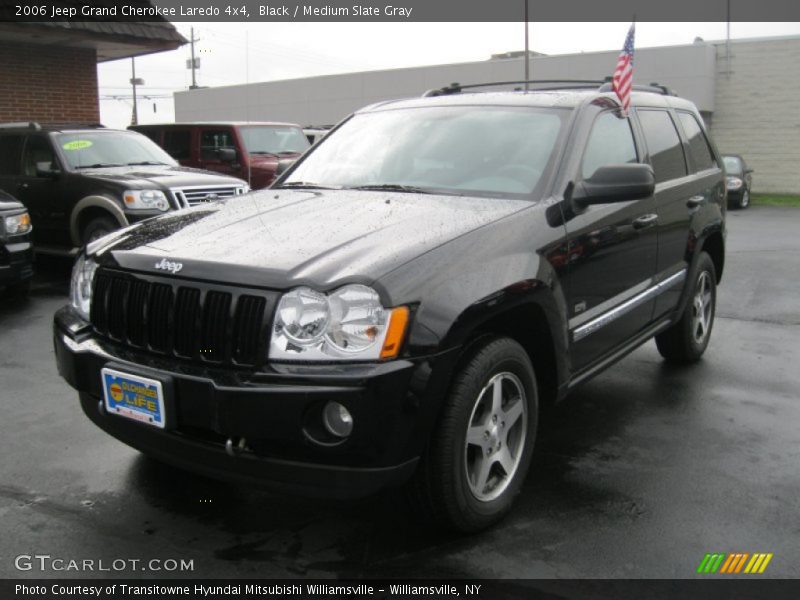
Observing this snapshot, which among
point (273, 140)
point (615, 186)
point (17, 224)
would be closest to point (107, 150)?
point (17, 224)

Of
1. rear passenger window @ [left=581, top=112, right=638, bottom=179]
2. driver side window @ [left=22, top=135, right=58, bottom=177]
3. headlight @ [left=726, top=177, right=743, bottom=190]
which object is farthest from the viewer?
headlight @ [left=726, top=177, right=743, bottom=190]

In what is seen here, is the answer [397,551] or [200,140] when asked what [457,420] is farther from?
[200,140]

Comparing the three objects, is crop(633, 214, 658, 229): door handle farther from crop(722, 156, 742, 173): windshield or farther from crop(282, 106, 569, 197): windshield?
crop(722, 156, 742, 173): windshield

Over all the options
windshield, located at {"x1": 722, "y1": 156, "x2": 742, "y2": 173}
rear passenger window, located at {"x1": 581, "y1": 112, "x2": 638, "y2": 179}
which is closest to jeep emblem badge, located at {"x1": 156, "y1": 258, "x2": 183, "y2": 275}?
rear passenger window, located at {"x1": 581, "y1": 112, "x2": 638, "y2": 179}

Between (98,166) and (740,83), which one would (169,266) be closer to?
(98,166)

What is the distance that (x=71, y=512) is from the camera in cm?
346

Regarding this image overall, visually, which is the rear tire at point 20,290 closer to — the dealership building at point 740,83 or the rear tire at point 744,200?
the rear tire at point 744,200

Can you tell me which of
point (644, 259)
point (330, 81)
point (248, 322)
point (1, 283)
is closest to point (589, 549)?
point (248, 322)

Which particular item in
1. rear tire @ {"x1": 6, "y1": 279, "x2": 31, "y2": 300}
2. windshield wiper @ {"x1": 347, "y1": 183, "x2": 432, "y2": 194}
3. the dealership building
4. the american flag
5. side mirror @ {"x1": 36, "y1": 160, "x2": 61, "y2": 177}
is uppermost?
the dealership building

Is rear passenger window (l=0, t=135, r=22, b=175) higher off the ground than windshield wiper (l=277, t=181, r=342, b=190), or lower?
higher

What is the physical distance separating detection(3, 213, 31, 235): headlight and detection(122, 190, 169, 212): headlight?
3.94 ft

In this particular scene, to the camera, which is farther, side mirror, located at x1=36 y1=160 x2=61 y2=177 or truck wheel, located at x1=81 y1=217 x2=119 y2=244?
side mirror, located at x1=36 y1=160 x2=61 y2=177

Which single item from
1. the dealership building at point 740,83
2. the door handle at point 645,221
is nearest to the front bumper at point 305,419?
the door handle at point 645,221

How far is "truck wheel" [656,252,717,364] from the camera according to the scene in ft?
18.4
